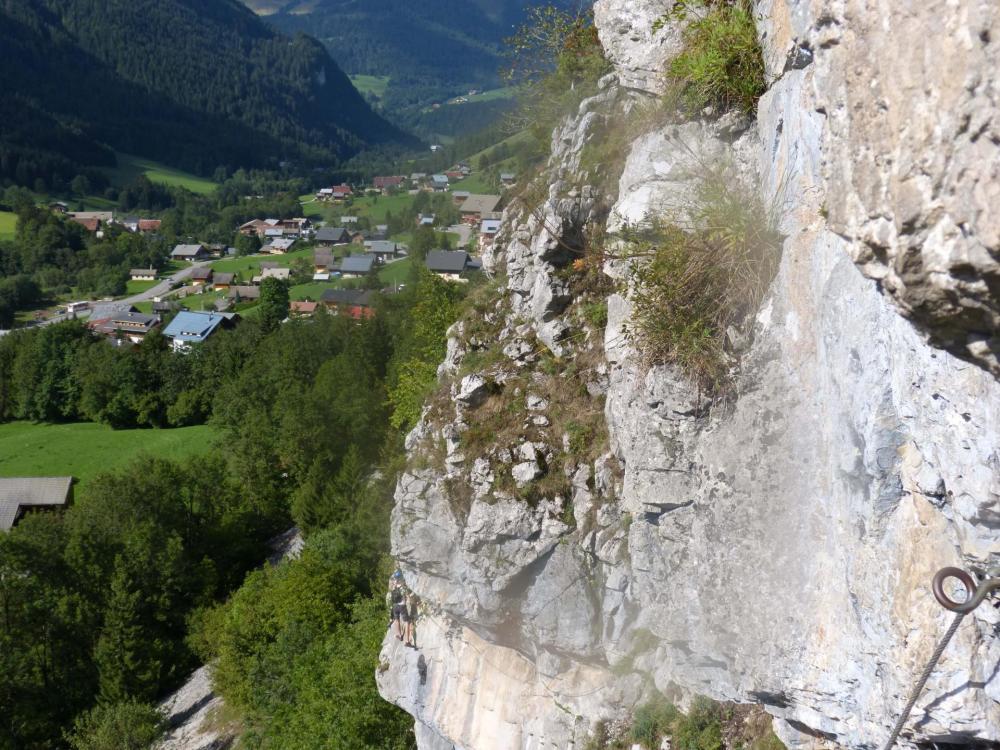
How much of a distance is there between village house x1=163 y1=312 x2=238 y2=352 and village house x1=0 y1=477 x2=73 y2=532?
30.4 m

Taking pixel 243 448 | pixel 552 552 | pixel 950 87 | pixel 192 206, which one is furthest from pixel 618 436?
pixel 192 206

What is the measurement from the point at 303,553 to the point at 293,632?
15.6 feet

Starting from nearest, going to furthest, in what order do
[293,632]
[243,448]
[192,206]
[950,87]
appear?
[950,87] < [293,632] < [243,448] < [192,206]

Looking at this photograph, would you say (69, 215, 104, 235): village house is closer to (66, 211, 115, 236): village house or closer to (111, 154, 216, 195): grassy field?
(66, 211, 115, 236): village house

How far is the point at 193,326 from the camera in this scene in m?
77.3

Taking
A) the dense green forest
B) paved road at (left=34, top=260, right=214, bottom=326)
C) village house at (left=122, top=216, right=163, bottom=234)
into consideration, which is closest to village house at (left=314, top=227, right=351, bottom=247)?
paved road at (left=34, top=260, right=214, bottom=326)

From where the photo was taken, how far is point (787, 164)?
807 cm

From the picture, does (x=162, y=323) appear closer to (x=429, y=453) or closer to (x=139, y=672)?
(x=139, y=672)

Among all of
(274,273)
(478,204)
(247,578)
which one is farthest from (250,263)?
(247,578)

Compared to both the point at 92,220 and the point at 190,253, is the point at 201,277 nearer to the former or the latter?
the point at 190,253

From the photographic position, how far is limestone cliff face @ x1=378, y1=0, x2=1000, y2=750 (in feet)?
13.9

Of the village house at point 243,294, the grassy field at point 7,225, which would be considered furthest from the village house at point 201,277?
the grassy field at point 7,225

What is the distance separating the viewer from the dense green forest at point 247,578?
894 inches

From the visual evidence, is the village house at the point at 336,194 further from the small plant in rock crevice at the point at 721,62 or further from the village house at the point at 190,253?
the small plant in rock crevice at the point at 721,62
